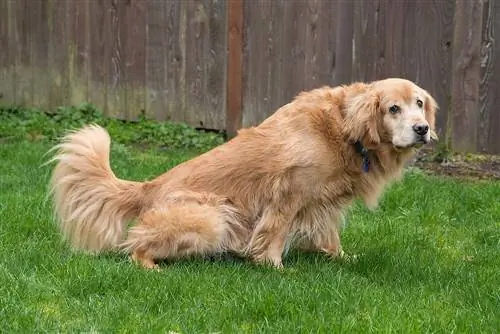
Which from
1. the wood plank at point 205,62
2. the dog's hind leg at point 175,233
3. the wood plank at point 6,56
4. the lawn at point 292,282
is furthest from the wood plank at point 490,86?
the wood plank at point 6,56

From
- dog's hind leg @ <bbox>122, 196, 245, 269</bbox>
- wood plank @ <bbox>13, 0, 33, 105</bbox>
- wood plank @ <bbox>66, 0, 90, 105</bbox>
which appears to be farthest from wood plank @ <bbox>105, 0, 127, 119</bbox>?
dog's hind leg @ <bbox>122, 196, 245, 269</bbox>

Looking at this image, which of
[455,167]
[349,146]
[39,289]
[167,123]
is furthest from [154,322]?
[167,123]

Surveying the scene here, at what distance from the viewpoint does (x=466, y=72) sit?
816 cm

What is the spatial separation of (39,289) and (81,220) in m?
0.92

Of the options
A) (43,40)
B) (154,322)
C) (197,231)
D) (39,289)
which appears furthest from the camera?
(43,40)

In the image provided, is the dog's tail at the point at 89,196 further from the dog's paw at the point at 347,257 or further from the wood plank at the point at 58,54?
the wood plank at the point at 58,54

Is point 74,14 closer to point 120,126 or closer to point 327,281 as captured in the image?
point 120,126

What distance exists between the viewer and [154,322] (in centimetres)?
409

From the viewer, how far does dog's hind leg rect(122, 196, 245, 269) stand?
205 inches

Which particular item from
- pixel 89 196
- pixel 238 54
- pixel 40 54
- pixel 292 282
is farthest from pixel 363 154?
pixel 40 54

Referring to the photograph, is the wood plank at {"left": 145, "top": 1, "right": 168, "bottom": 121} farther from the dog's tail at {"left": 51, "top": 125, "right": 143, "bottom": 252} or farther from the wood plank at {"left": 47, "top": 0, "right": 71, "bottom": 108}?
the dog's tail at {"left": 51, "top": 125, "right": 143, "bottom": 252}

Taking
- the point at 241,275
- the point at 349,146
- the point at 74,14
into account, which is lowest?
the point at 241,275

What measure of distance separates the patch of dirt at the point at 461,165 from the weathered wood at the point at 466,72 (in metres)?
0.11

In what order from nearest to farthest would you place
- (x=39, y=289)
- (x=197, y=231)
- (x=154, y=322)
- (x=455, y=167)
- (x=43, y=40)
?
(x=154, y=322), (x=39, y=289), (x=197, y=231), (x=455, y=167), (x=43, y=40)
